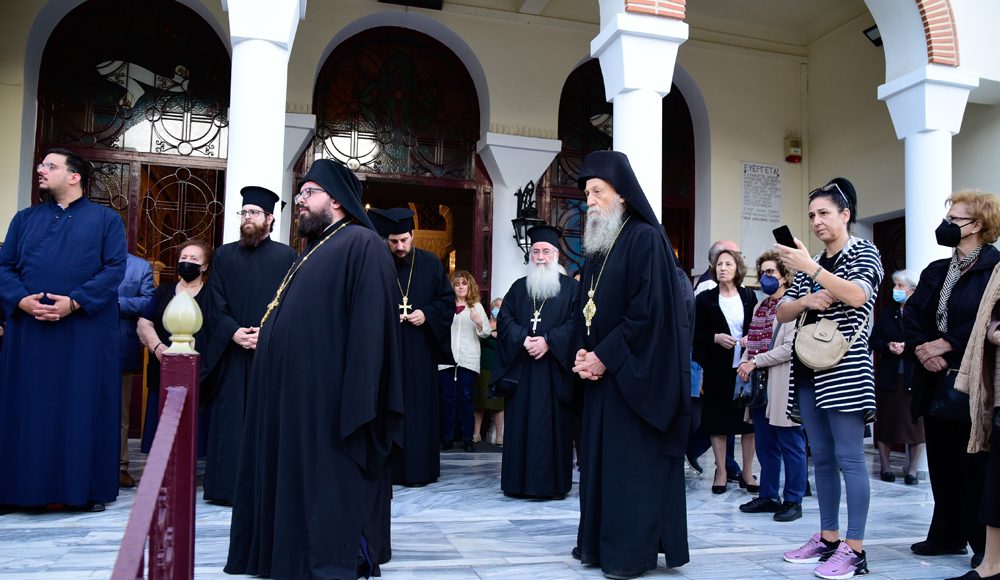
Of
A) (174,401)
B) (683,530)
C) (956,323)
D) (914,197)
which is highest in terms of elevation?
(914,197)

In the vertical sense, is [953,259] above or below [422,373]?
above

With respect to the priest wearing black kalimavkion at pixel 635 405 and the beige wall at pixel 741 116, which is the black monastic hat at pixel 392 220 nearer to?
the priest wearing black kalimavkion at pixel 635 405

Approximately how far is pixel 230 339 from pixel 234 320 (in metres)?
Answer: 0.14

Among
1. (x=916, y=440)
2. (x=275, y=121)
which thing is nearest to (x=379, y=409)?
(x=275, y=121)

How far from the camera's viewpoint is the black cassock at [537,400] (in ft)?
18.8

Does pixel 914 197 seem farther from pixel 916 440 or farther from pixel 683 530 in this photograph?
pixel 683 530

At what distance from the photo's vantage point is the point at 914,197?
766 cm

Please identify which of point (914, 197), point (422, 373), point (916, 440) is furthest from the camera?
point (914, 197)

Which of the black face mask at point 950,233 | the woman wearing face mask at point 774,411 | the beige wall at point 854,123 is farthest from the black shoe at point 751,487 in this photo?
the beige wall at point 854,123

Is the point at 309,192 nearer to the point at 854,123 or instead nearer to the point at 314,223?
the point at 314,223

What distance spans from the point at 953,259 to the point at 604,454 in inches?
83.4

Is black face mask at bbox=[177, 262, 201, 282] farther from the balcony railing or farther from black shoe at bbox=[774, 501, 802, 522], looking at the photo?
black shoe at bbox=[774, 501, 802, 522]

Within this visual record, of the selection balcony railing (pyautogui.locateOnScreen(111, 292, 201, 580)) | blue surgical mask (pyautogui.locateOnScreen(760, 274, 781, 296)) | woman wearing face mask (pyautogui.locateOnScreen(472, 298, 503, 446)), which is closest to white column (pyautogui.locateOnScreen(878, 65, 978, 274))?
blue surgical mask (pyautogui.locateOnScreen(760, 274, 781, 296))

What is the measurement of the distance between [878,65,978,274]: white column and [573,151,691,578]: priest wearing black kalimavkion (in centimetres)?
470
